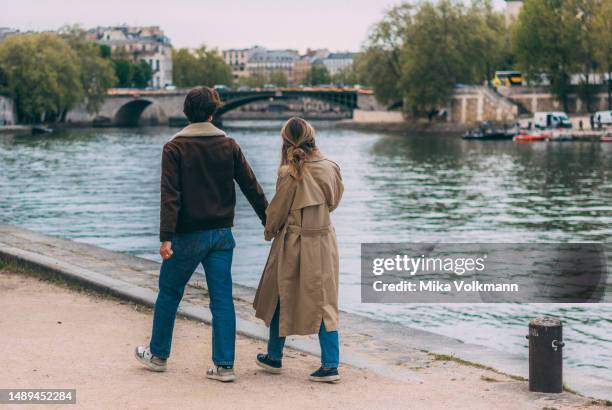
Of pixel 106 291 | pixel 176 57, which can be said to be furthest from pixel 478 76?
pixel 106 291

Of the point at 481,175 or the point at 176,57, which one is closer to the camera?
the point at 481,175

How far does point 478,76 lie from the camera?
93.0 m

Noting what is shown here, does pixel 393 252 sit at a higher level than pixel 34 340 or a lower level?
lower

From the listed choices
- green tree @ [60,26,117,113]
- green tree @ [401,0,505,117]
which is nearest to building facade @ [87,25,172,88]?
green tree @ [60,26,117,113]

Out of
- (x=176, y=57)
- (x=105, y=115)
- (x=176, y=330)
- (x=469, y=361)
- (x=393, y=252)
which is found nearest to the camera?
(x=469, y=361)

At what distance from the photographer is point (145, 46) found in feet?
559

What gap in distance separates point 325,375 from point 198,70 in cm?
14666

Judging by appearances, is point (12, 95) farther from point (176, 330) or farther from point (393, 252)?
point (176, 330)

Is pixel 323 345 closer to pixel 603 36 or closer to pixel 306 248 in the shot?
pixel 306 248

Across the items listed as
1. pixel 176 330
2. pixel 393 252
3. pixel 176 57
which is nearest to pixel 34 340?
pixel 176 330

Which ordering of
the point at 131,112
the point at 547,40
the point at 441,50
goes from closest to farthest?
the point at 547,40, the point at 441,50, the point at 131,112

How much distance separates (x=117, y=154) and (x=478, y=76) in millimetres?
42412

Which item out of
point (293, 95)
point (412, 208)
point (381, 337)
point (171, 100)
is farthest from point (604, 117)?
point (381, 337)

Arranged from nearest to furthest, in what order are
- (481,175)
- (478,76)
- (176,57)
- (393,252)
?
(393,252)
(481,175)
(478,76)
(176,57)
